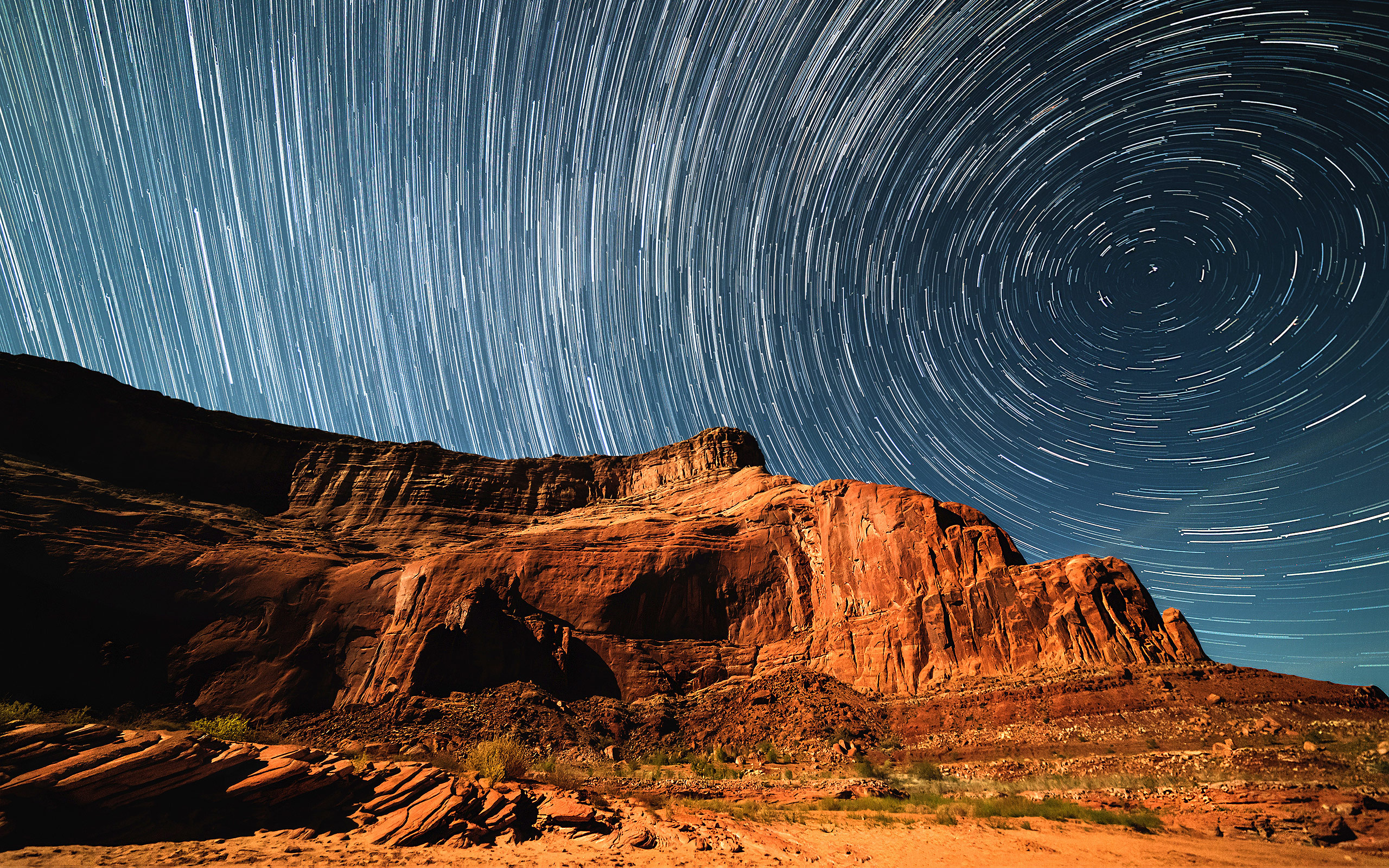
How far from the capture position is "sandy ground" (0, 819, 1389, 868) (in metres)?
7.04

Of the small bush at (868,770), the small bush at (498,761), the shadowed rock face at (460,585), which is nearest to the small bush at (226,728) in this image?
the shadowed rock face at (460,585)

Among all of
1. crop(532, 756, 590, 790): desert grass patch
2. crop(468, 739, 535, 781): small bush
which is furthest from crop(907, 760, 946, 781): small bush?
crop(468, 739, 535, 781): small bush

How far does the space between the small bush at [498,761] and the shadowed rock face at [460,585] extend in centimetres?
998

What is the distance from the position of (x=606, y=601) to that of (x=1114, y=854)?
1223 inches

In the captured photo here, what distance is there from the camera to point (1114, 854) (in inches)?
377

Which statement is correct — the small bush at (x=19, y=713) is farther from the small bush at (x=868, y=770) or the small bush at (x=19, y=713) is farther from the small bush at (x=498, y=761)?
the small bush at (x=868, y=770)

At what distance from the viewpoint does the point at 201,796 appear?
809 centimetres

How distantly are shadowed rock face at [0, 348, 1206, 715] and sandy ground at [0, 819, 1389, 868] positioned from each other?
14.1 meters

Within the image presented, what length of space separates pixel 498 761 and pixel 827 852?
11283 millimetres

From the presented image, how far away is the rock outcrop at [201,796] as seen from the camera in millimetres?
7070

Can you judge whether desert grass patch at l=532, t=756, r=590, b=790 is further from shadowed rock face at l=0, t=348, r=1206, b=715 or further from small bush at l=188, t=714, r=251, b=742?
small bush at l=188, t=714, r=251, b=742

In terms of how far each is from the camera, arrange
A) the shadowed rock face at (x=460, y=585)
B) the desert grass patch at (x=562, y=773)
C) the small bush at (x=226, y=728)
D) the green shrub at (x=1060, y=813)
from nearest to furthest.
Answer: the green shrub at (x=1060, y=813), the desert grass patch at (x=562, y=773), the small bush at (x=226, y=728), the shadowed rock face at (x=460, y=585)

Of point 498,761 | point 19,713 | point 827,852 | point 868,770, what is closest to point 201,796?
point 498,761

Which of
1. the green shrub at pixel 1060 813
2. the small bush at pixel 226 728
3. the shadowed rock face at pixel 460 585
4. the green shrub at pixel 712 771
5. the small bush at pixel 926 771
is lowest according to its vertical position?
the small bush at pixel 226 728
